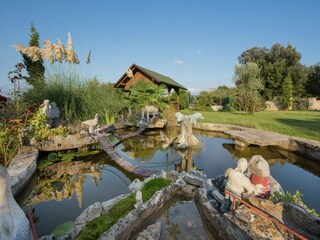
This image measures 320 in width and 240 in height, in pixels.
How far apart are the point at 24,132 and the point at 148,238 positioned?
6.02 meters

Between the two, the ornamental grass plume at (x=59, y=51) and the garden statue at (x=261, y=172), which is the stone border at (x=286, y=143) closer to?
the garden statue at (x=261, y=172)

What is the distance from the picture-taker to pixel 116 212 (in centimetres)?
295

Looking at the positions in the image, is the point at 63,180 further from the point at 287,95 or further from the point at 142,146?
the point at 287,95

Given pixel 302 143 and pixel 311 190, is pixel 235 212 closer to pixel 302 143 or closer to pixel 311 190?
pixel 311 190

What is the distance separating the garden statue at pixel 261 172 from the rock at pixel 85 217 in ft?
7.56

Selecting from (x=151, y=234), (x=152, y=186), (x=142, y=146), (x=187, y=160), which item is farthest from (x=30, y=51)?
(x=151, y=234)

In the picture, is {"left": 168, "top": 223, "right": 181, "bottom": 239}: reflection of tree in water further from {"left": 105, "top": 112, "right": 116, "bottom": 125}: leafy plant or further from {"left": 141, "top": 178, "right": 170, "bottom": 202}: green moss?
{"left": 105, "top": 112, "right": 116, "bottom": 125}: leafy plant

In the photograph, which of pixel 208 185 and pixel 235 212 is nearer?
pixel 235 212

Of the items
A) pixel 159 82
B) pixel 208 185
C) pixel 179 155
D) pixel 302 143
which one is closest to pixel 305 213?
pixel 208 185

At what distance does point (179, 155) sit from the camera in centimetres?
716

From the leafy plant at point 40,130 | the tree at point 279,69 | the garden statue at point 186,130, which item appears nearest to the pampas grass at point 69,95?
Result: the leafy plant at point 40,130

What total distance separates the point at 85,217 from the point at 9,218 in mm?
1300

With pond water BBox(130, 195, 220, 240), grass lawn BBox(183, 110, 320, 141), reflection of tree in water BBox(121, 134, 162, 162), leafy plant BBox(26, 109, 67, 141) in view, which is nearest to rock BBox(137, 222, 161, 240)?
pond water BBox(130, 195, 220, 240)

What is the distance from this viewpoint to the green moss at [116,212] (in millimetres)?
2416
